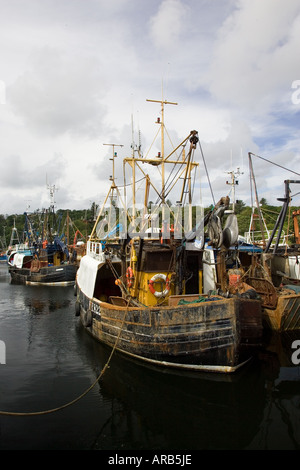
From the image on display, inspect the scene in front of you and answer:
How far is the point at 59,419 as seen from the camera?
7.25 m

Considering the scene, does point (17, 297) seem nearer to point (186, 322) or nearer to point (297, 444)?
point (186, 322)

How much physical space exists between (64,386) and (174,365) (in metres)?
3.27

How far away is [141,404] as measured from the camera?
796cm
